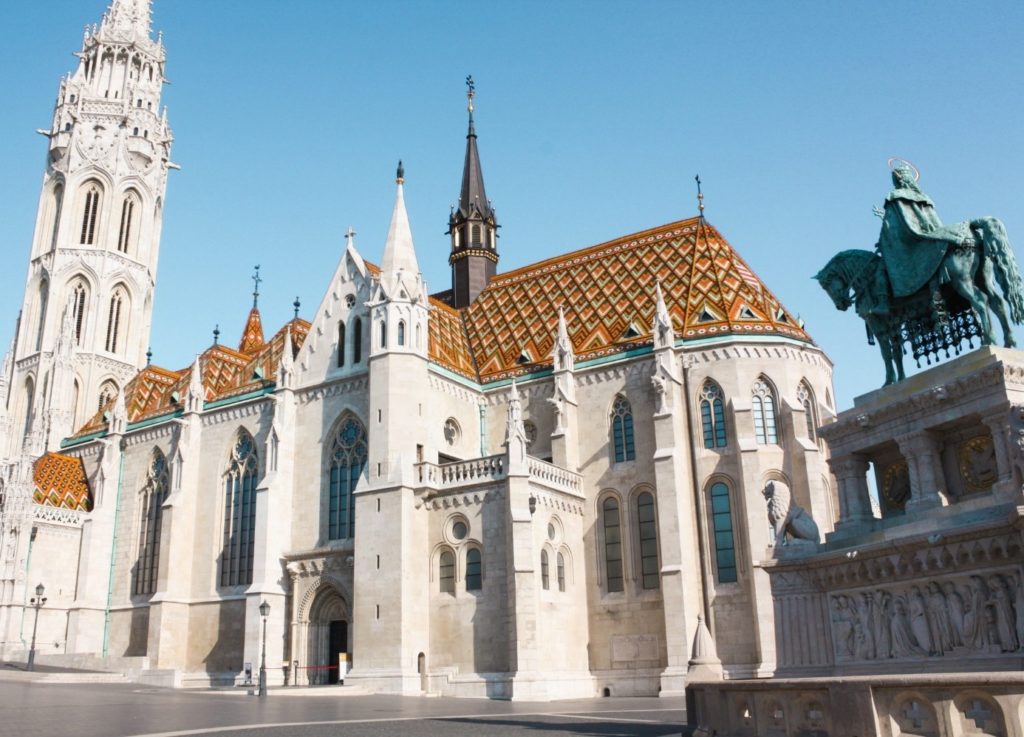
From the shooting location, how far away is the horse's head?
525 inches

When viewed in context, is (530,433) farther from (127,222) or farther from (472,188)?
(127,222)

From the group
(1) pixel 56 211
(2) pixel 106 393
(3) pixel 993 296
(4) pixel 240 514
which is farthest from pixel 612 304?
(1) pixel 56 211

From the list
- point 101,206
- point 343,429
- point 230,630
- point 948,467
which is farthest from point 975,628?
point 101,206

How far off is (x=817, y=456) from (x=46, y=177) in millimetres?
46392

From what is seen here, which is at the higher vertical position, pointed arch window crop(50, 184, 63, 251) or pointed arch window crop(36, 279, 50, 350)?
pointed arch window crop(50, 184, 63, 251)

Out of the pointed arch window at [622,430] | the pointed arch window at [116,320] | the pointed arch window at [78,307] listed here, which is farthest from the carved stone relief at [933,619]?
the pointed arch window at [116,320]

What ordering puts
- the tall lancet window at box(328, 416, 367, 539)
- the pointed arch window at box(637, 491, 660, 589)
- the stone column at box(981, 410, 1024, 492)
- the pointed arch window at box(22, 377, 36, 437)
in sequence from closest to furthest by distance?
the stone column at box(981, 410, 1024, 492), the pointed arch window at box(637, 491, 660, 589), the tall lancet window at box(328, 416, 367, 539), the pointed arch window at box(22, 377, 36, 437)

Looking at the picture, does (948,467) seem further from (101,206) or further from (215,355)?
(101,206)

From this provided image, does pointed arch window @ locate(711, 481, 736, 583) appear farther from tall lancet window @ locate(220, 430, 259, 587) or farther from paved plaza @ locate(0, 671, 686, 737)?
tall lancet window @ locate(220, 430, 259, 587)

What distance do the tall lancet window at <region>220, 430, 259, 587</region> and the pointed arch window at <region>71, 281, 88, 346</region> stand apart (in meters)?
18.5

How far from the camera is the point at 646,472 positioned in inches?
1193

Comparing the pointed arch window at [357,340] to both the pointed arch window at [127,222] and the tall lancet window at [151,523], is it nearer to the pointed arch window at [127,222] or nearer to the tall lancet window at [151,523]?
the tall lancet window at [151,523]

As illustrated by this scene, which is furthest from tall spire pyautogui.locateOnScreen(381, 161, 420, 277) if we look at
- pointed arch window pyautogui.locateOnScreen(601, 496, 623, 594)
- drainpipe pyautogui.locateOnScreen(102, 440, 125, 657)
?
drainpipe pyautogui.locateOnScreen(102, 440, 125, 657)

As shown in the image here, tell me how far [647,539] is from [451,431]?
8.21 meters
